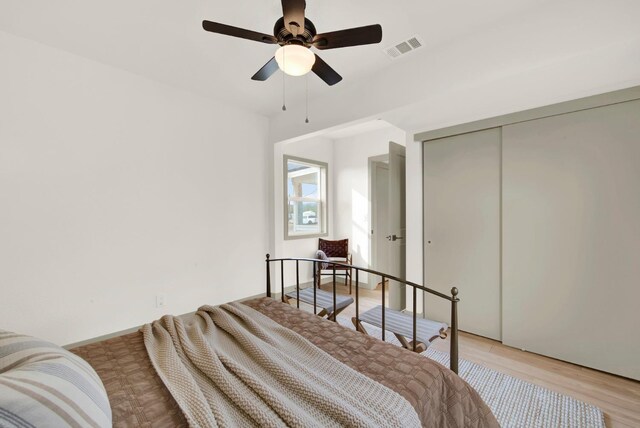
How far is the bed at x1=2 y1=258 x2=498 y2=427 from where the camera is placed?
3.14ft

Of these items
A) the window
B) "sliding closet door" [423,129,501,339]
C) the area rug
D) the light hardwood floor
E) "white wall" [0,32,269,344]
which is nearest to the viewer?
the area rug

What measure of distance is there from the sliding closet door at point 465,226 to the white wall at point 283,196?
1.84 meters

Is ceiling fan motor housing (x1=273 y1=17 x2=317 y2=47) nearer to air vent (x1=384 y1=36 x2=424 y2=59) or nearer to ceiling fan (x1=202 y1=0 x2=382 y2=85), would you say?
ceiling fan (x1=202 y1=0 x2=382 y2=85)

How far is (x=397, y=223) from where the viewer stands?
3211 mm

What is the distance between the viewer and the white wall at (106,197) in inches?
84.7

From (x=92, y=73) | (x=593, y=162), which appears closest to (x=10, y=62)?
(x=92, y=73)

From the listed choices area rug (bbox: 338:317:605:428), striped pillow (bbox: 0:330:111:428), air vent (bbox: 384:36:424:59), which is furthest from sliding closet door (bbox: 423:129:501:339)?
striped pillow (bbox: 0:330:111:428)

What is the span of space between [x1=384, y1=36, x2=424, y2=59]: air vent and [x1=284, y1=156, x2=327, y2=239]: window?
2.17 meters

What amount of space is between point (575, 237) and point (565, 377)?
106 cm

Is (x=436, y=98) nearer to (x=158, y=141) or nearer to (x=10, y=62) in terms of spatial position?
(x=158, y=141)

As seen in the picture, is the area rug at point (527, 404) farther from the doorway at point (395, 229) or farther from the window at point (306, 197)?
the window at point (306, 197)

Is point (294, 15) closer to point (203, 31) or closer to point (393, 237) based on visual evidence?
point (203, 31)

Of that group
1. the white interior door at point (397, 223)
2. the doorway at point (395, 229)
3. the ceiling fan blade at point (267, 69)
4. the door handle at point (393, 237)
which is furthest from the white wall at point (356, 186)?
the ceiling fan blade at point (267, 69)

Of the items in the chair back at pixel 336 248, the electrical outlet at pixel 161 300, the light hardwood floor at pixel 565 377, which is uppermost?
the chair back at pixel 336 248
